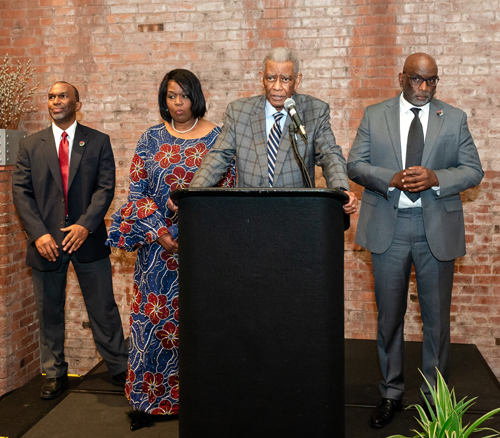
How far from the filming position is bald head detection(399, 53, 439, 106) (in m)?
2.47

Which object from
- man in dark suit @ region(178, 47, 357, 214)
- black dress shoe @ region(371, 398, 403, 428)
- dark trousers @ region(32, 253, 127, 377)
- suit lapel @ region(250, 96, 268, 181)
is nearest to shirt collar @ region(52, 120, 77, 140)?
dark trousers @ region(32, 253, 127, 377)

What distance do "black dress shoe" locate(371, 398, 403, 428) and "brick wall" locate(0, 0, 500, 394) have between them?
1.37 m

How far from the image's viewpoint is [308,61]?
386 cm

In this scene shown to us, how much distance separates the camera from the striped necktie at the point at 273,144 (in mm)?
2225

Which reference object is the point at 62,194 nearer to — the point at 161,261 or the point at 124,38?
the point at 161,261

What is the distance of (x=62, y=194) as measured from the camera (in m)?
3.15

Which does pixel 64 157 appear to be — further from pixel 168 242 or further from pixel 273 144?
pixel 273 144

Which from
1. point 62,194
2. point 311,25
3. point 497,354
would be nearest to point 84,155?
point 62,194

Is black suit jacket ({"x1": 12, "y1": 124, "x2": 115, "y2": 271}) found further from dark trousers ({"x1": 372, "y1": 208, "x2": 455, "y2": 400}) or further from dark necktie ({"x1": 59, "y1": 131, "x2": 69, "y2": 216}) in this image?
dark trousers ({"x1": 372, "y1": 208, "x2": 455, "y2": 400})

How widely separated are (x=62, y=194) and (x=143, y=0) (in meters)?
1.79

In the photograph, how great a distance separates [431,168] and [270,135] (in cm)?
88

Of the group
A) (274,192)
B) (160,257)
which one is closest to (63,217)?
(160,257)

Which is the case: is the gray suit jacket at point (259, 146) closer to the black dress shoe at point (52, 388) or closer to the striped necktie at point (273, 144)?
the striped necktie at point (273, 144)

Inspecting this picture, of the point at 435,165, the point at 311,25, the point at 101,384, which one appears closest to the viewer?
the point at 435,165
